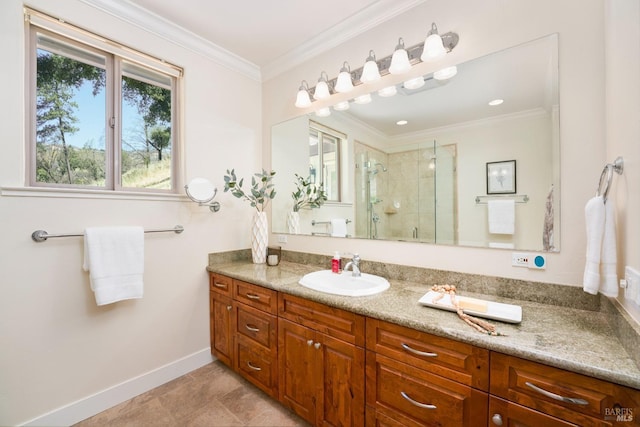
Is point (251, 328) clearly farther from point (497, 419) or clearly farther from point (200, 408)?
point (497, 419)

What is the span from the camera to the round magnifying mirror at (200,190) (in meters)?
2.00

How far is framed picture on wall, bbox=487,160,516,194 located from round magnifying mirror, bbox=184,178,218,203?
1929 millimetres

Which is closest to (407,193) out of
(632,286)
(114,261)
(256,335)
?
(632,286)

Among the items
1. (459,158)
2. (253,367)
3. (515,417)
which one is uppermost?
(459,158)

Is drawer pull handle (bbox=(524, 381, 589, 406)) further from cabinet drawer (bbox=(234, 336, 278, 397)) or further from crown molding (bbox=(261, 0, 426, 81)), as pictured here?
crown molding (bbox=(261, 0, 426, 81))

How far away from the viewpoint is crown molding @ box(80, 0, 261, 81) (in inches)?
67.1

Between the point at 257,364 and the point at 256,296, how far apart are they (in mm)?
472

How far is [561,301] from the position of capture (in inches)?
47.8

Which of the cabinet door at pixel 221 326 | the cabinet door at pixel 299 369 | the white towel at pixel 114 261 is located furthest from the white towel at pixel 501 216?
the white towel at pixel 114 261

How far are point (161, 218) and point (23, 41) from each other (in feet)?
3.90

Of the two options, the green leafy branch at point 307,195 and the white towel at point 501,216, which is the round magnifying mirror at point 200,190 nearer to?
the green leafy branch at point 307,195

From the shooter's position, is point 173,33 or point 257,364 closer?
point 257,364

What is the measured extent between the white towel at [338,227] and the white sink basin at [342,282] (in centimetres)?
31

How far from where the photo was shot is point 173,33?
1.97 metres
